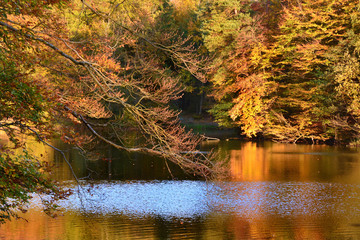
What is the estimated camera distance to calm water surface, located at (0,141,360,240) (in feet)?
29.2

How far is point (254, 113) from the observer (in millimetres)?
27906

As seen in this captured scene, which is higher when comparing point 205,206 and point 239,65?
point 239,65

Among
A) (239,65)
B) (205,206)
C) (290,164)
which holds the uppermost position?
(239,65)

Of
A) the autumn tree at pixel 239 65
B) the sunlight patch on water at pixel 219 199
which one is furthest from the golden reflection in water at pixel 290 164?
the autumn tree at pixel 239 65

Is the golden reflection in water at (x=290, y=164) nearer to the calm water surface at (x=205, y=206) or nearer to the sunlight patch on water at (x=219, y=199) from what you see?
the calm water surface at (x=205, y=206)

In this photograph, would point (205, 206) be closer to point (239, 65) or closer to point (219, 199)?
point (219, 199)

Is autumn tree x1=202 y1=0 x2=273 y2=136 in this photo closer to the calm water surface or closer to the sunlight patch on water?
the calm water surface

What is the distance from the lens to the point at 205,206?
11062 millimetres

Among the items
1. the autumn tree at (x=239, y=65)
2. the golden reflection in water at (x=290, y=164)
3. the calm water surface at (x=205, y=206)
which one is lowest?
the calm water surface at (x=205, y=206)

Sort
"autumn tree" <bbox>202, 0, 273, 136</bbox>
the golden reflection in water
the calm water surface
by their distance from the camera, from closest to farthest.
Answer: the calm water surface < the golden reflection in water < "autumn tree" <bbox>202, 0, 273, 136</bbox>

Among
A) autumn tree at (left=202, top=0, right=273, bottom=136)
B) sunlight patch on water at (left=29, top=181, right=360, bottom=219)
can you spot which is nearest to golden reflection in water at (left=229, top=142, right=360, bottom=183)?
sunlight patch on water at (left=29, top=181, right=360, bottom=219)

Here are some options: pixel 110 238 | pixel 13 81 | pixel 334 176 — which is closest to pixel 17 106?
pixel 13 81

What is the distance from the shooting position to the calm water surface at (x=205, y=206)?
8891 mm

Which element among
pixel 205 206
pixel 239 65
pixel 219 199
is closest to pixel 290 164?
pixel 219 199
